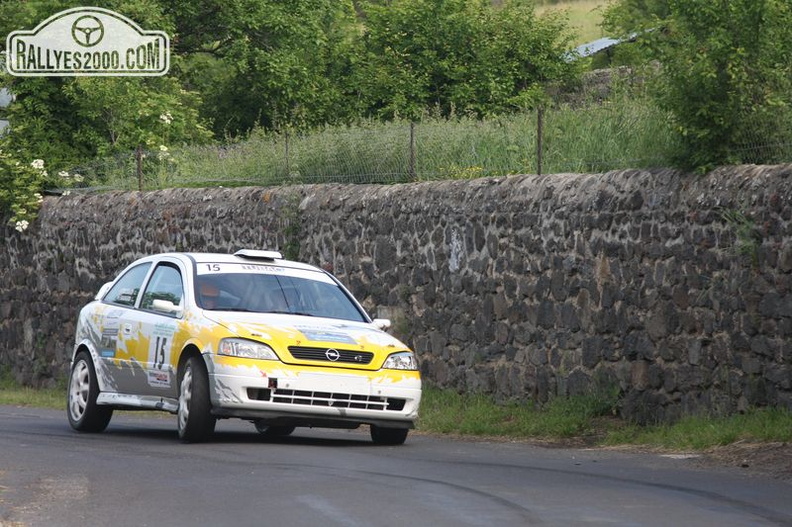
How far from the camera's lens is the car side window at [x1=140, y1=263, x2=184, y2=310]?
13.6 m

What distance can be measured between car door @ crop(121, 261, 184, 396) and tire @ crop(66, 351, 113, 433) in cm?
65

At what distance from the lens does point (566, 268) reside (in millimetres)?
15648

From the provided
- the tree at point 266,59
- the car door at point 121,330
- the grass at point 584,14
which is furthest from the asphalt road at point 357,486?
the grass at point 584,14

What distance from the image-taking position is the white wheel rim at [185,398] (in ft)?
41.4

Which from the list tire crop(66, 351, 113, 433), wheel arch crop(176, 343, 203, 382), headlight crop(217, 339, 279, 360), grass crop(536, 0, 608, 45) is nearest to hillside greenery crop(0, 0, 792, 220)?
headlight crop(217, 339, 279, 360)

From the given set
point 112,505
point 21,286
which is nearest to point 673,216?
point 112,505

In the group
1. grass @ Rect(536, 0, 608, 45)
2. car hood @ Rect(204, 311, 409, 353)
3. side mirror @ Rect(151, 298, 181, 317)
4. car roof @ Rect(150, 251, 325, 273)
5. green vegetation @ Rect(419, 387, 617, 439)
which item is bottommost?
green vegetation @ Rect(419, 387, 617, 439)

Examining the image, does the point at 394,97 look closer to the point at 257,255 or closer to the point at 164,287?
the point at 257,255

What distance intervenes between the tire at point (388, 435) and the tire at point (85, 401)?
2586 mm

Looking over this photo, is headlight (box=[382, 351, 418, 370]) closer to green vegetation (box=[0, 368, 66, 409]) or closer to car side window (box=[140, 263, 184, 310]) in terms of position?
car side window (box=[140, 263, 184, 310])

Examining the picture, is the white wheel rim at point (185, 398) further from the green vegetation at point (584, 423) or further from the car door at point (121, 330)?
the green vegetation at point (584, 423)

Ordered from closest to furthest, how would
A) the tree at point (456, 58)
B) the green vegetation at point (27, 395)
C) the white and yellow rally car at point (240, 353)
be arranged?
the white and yellow rally car at point (240, 353) → the green vegetation at point (27, 395) → the tree at point (456, 58)

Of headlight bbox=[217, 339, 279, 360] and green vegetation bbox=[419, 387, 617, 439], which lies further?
green vegetation bbox=[419, 387, 617, 439]

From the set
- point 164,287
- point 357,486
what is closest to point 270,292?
point 164,287
